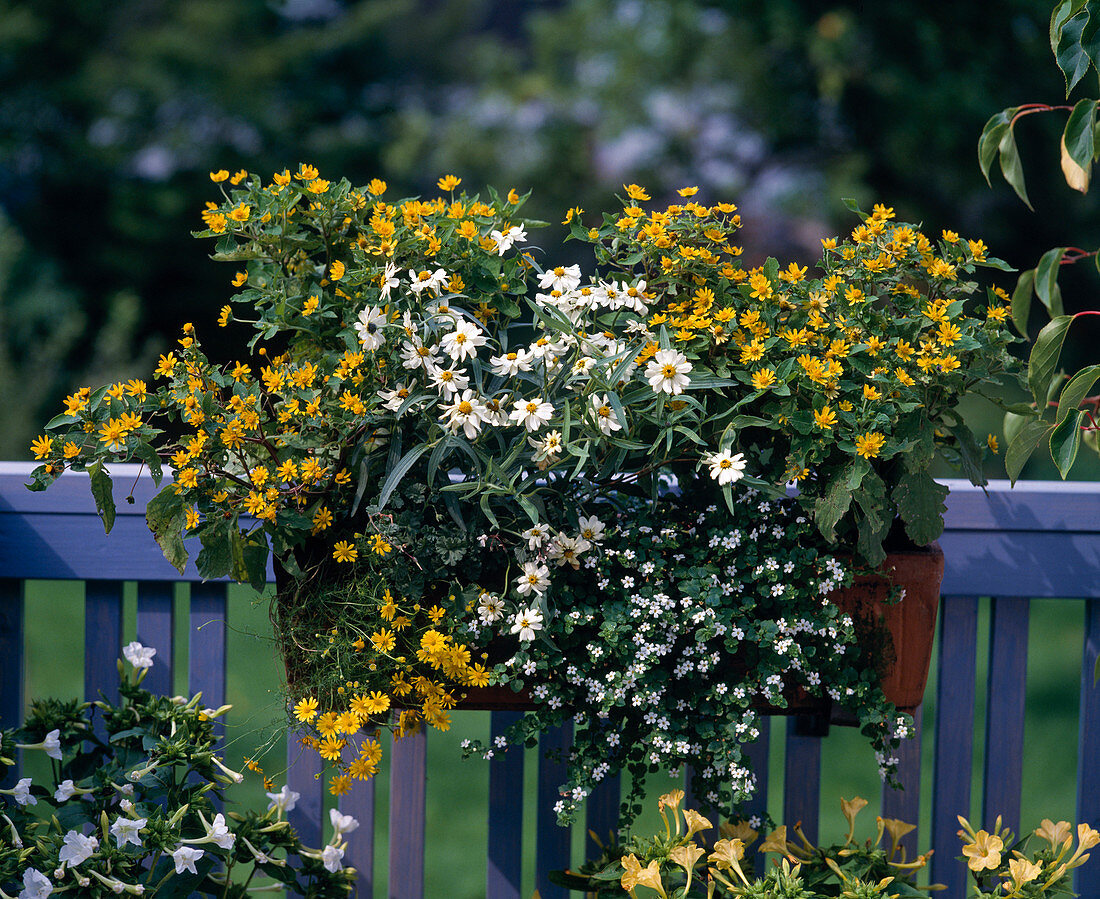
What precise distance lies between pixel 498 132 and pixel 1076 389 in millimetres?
Result: 5752

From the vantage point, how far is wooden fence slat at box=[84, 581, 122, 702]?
4.72 ft

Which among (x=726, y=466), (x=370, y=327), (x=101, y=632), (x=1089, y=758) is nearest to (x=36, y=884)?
(x=101, y=632)

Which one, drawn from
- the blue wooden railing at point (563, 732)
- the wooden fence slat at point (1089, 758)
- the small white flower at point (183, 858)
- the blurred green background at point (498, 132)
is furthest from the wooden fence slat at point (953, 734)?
the blurred green background at point (498, 132)

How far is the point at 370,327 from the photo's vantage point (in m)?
1.11

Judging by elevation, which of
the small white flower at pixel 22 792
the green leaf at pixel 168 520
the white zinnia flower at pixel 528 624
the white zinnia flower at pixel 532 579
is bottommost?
the small white flower at pixel 22 792

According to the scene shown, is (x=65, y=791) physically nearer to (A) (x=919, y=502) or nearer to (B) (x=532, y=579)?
(B) (x=532, y=579)

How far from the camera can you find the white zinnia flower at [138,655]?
52.2 inches

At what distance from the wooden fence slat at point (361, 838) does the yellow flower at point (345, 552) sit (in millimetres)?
444

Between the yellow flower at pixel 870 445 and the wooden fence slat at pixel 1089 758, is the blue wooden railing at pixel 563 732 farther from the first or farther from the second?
the yellow flower at pixel 870 445

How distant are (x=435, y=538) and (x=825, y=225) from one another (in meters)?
5.22

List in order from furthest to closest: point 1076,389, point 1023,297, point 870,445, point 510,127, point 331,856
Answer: point 510,127 < point 1023,297 < point 331,856 < point 1076,389 < point 870,445

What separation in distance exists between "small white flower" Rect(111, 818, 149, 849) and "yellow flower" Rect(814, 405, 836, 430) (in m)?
0.90

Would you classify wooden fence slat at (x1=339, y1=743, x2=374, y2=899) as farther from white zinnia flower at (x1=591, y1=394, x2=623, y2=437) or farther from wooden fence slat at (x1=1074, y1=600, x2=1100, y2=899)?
wooden fence slat at (x1=1074, y1=600, x2=1100, y2=899)

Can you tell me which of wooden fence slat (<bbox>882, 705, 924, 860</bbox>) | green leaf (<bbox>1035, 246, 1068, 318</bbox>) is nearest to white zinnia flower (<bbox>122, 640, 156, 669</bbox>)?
wooden fence slat (<bbox>882, 705, 924, 860</bbox>)
